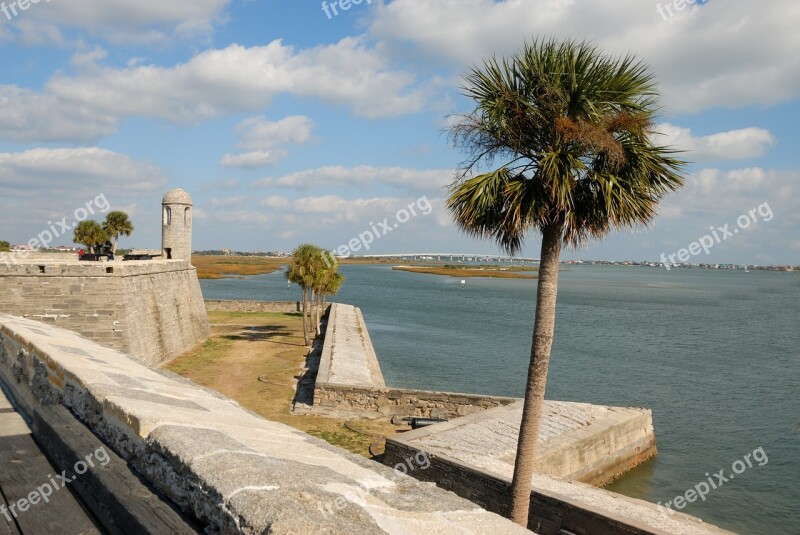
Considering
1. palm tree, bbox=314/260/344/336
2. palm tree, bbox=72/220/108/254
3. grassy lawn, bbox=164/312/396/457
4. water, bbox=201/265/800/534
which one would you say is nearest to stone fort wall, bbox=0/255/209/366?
grassy lawn, bbox=164/312/396/457

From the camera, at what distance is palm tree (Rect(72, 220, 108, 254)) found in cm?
5159

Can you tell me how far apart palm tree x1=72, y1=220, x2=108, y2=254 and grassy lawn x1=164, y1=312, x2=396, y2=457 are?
18.9 m

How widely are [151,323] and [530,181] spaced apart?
864 inches

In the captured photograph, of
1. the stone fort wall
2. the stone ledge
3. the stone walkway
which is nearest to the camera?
the stone ledge

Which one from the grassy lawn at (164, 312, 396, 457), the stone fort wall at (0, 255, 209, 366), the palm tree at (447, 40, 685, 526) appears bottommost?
the grassy lawn at (164, 312, 396, 457)

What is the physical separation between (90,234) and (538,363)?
5360 centimetres

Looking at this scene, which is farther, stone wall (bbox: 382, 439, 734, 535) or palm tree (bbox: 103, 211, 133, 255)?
palm tree (bbox: 103, 211, 133, 255)

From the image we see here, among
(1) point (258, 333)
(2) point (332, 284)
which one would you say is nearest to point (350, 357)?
(2) point (332, 284)

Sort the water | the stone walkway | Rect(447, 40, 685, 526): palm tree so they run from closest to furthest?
Rect(447, 40, 685, 526): palm tree, the water, the stone walkway

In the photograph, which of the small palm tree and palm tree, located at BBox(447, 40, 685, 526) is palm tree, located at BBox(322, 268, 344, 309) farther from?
palm tree, located at BBox(447, 40, 685, 526)

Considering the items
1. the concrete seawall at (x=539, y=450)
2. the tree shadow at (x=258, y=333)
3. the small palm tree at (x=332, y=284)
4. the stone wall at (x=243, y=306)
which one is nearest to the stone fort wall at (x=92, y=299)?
the concrete seawall at (x=539, y=450)

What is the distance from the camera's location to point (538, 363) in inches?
335

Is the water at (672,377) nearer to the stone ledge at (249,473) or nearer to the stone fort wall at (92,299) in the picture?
the stone fort wall at (92,299)

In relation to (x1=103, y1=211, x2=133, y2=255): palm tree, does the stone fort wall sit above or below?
below
